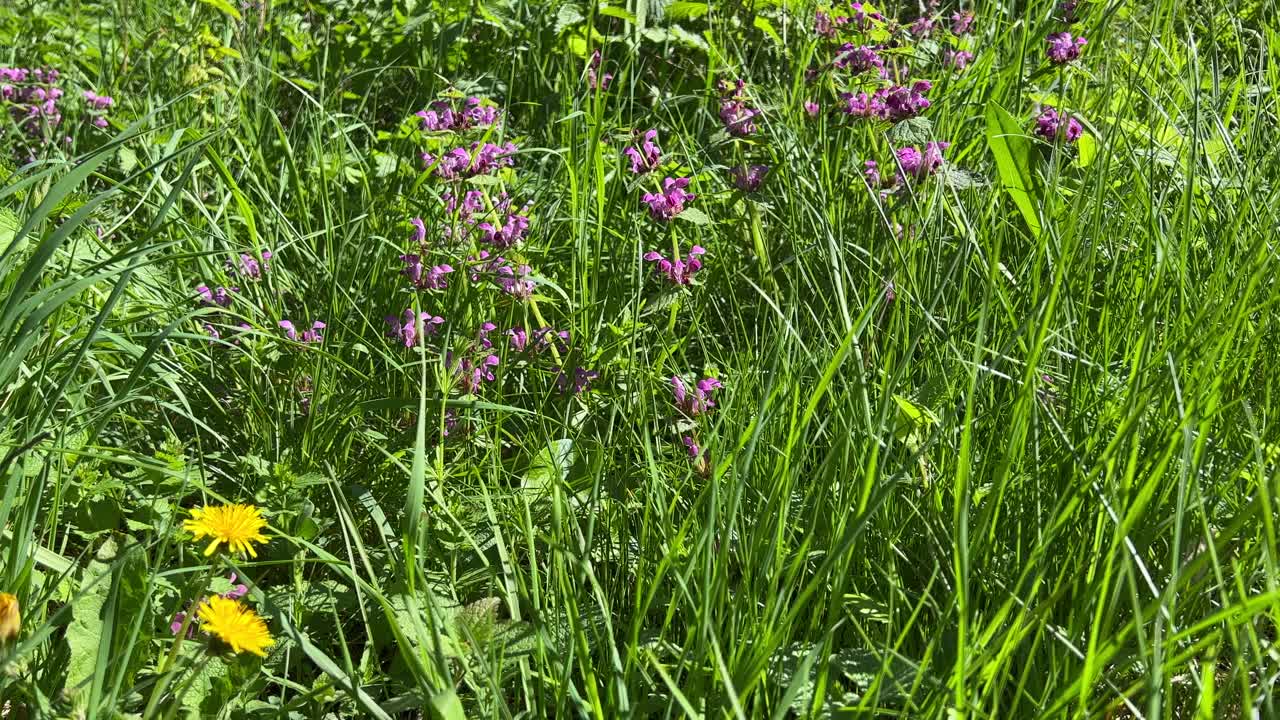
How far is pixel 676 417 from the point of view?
1795mm

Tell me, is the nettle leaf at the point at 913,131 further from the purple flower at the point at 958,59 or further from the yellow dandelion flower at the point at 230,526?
the yellow dandelion flower at the point at 230,526

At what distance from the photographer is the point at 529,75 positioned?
3357 millimetres

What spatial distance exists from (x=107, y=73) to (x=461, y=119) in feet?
5.50

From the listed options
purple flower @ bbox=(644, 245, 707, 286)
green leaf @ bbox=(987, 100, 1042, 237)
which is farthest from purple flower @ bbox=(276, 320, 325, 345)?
green leaf @ bbox=(987, 100, 1042, 237)

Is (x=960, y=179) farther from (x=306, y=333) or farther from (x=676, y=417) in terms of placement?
(x=306, y=333)

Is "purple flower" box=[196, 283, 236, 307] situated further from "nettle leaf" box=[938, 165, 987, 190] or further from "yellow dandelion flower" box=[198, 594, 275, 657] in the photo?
"nettle leaf" box=[938, 165, 987, 190]

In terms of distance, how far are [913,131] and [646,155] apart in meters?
0.48

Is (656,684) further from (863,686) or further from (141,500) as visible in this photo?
(141,500)

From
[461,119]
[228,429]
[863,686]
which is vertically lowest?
[228,429]

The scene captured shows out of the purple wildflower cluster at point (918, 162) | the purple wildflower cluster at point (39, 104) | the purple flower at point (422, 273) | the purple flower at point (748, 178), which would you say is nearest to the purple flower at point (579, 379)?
the purple flower at point (422, 273)

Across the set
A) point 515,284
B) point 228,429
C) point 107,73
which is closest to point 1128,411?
point 515,284

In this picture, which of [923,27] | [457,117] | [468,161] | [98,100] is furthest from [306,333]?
[923,27]

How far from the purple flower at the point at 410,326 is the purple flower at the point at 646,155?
48 cm

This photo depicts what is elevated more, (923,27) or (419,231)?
(923,27)
